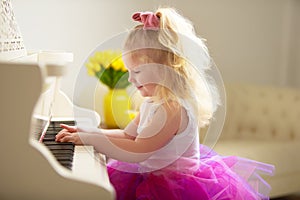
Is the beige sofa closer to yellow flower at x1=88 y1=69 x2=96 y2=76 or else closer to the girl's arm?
yellow flower at x1=88 y1=69 x2=96 y2=76

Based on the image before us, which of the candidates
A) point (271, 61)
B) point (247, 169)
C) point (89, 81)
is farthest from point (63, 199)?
point (271, 61)

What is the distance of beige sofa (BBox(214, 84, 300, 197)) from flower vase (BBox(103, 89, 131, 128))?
2.24ft

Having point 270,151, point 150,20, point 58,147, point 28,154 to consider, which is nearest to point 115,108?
point 270,151

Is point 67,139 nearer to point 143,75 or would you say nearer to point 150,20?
point 143,75

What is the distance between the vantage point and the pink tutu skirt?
1529mm

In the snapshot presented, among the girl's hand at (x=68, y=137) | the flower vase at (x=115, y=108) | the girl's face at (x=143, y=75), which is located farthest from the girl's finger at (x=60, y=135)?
the flower vase at (x=115, y=108)

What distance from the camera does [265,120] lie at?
11.7ft

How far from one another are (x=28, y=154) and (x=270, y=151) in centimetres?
233

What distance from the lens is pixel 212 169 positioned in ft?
Answer: 5.43

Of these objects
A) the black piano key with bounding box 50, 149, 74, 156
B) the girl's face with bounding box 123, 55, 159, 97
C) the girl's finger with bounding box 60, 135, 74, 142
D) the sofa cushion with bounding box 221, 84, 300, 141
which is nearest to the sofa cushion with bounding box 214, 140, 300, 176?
the sofa cushion with bounding box 221, 84, 300, 141

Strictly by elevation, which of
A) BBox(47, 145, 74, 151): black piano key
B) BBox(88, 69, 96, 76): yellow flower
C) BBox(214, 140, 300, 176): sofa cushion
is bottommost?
BBox(214, 140, 300, 176): sofa cushion

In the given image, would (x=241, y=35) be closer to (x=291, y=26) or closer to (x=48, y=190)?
(x=291, y=26)

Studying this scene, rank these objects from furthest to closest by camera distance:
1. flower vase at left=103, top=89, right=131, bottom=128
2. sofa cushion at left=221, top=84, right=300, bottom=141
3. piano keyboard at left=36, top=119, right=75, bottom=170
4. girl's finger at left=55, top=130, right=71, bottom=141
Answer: sofa cushion at left=221, top=84, right=300, bottom=141
flower vase at left=103, top=89, right=131, bottom=128
girl's finger at left=55, top=130, right=71, bottom=141
piano keyboard at left=36, top=119, right=75, bottom=170

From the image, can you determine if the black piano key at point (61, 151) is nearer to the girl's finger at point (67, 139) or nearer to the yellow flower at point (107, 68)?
the girl's finger at point (67, 139)
